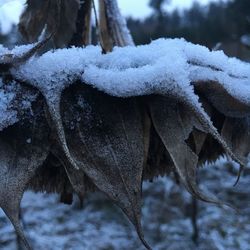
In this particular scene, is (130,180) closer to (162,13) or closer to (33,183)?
(33,183)

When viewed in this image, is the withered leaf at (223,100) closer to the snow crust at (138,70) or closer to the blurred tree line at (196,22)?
the snow crust at (138,70)

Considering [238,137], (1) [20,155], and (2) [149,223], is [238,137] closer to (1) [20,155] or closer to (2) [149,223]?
(1) [20,155]

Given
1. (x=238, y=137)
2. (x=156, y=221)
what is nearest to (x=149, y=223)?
(x=156, y=221)

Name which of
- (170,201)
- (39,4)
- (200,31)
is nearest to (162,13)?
(200,31)

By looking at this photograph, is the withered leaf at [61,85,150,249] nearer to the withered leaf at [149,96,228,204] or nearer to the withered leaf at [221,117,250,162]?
the withered leaf at [149,96,228,204]

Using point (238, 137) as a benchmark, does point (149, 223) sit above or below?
below
